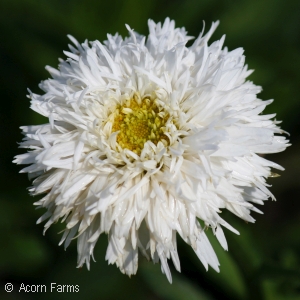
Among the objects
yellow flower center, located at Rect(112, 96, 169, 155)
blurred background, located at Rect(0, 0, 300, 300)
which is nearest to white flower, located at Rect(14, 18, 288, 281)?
yellow flower center, located at Rect(112, 96, 169, 155)

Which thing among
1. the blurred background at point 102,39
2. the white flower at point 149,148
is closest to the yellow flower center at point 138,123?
the white flower at point 149,148

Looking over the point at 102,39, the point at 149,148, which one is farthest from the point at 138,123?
the point at 102,39

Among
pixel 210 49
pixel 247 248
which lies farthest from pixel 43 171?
pixel 247 248

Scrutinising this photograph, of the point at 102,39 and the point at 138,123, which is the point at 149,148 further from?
the point at 102,39

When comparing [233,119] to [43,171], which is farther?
[43,171]

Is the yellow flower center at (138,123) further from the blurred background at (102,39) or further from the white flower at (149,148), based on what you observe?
the blurred background at (102,39)

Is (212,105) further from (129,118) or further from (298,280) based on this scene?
(298,280)

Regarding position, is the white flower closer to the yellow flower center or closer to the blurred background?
the yellow flower center

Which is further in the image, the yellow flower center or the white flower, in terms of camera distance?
the yellow flower center
